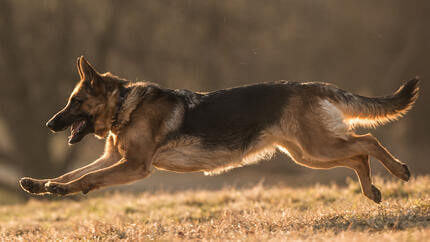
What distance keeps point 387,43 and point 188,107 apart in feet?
55.6

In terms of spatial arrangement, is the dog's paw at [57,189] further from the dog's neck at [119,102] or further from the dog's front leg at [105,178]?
the dog's neck at [119,102]

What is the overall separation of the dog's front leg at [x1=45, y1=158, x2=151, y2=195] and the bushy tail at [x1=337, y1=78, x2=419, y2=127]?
103 inches

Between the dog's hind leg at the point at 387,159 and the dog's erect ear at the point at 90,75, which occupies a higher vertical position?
the dog's erect ear at the point at 90,75

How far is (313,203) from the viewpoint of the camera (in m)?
7.68

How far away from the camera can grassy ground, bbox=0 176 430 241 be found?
4789mm

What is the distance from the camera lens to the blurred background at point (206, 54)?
15.6m

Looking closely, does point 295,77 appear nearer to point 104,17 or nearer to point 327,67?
point 327,67

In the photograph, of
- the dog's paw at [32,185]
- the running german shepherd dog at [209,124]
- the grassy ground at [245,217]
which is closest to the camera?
the grassy ground at [245,217]

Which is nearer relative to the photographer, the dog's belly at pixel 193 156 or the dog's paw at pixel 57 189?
the dog's paw at pixel 57 189

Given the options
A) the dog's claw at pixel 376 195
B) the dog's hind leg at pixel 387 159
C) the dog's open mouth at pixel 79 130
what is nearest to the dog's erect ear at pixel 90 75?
the dog's open mouth at pixel 79 130

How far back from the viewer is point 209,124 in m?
6.08

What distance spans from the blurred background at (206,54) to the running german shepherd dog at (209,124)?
8379 mm

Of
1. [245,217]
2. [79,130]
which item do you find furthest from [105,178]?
[245,217]

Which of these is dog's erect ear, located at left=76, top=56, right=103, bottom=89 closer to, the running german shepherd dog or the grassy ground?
the running german shepherd dog
